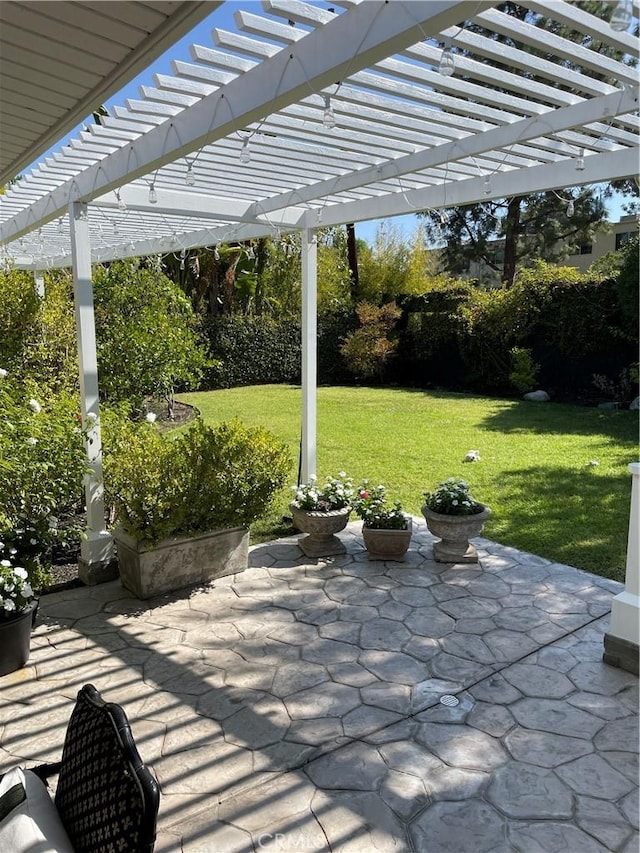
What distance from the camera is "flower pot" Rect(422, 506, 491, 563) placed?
5.54 m

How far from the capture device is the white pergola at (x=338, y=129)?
2801 mm

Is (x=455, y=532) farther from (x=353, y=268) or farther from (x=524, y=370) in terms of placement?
(x=353, y=268)

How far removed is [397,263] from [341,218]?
47.8ft

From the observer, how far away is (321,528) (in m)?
5.79

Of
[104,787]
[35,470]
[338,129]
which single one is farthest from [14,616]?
[338,129]

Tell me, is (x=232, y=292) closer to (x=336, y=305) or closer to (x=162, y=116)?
(x=336, y=305)

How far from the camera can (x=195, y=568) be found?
527cm

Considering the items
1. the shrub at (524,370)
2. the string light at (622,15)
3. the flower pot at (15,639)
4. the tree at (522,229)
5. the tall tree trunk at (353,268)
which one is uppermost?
the tree at (522,229)

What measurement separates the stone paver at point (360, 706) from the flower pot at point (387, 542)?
26 centimetres

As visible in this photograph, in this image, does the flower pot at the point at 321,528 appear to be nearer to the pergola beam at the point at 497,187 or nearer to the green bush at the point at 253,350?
the pergola beam at the point at 497,187

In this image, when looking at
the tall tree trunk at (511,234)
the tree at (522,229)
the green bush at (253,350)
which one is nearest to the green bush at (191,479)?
the green bush at (253,350)

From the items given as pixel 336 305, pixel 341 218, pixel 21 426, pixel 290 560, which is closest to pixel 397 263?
pixel 336 305

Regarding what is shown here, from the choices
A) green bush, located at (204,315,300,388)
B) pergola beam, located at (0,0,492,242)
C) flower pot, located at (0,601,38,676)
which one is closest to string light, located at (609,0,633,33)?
pergola beam, located at (0,0,492,242)

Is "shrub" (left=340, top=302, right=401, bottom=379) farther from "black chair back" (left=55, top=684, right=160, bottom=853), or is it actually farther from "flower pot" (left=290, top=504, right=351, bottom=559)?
"black chair back" (left=55, top=684, right=160, bottom=853)
